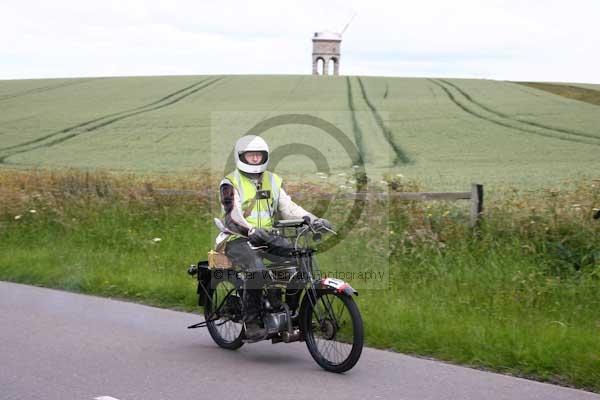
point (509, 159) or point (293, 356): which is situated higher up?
point (509, 159)

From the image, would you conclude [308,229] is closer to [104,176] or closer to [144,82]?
[104,176]

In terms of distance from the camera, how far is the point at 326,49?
81.5 m

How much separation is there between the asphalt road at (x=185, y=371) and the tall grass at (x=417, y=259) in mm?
551

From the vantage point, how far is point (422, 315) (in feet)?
24.2

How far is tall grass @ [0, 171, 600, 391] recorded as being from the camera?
21.5 feet

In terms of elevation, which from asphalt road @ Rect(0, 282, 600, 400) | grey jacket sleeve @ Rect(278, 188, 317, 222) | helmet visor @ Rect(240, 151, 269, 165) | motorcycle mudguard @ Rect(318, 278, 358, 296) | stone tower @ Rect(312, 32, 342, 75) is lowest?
asphalt road @ Rect(0, 282, 600, 400)

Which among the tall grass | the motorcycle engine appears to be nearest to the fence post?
the tall grass

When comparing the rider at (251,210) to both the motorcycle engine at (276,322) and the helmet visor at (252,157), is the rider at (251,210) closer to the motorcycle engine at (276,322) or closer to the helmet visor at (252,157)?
the helmet visor at (252,157)

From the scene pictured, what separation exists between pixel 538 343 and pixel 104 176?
441 inches

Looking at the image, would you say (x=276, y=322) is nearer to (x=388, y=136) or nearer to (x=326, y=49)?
(x=388, y=136)

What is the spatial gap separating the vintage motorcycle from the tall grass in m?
0.92

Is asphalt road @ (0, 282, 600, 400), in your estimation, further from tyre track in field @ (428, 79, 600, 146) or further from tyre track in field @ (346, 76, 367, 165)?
tyre track in field @ (428, 79, 600, 146)

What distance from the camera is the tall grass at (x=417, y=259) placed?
21.5 feet

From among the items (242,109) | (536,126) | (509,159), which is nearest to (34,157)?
(242,109)
